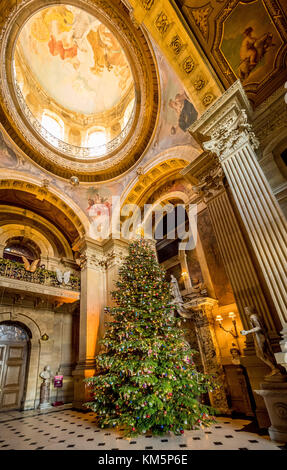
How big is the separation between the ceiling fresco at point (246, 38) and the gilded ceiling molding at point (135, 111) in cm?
309

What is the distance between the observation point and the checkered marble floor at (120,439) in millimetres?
3532

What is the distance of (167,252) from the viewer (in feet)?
39.0

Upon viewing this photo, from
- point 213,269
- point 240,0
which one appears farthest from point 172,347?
point 240,0

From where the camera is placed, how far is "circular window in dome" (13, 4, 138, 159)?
10.9 metres

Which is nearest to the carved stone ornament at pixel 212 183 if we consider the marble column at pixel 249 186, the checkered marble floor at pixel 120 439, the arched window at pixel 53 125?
the marble column at pixel 249 186

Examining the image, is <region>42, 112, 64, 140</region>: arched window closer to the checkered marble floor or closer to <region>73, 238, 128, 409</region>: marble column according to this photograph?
<region>73, 238, 128, 409</region>: marble column

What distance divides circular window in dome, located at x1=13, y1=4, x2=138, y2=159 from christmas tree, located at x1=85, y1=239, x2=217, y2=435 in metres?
8.76

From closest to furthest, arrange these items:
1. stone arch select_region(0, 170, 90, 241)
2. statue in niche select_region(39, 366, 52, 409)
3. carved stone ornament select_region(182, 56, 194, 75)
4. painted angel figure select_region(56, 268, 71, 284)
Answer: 1. carved stone ornament select_region(182, 56, 194, 75)
2. statue in niche select_region(39, 366, 52, 409)
3. stone arch select_region(0, 170, 90, 241)
4. painted angel figure select_region(56, 268, 71, 284)

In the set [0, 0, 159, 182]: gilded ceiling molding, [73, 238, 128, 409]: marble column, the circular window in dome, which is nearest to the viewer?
[0, 0, 159, 182]: gilded ceiling molding

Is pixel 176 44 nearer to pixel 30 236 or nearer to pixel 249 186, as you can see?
pixel 249 186

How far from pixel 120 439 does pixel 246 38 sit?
955cm

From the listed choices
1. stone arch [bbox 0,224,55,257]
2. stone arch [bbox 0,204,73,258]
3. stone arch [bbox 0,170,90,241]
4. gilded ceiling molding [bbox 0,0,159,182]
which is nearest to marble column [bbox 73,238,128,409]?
stone arch [bbox 0,170,90,241]

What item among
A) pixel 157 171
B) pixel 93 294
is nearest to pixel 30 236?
pixel 93 294

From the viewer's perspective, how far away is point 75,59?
1259 centimetres
